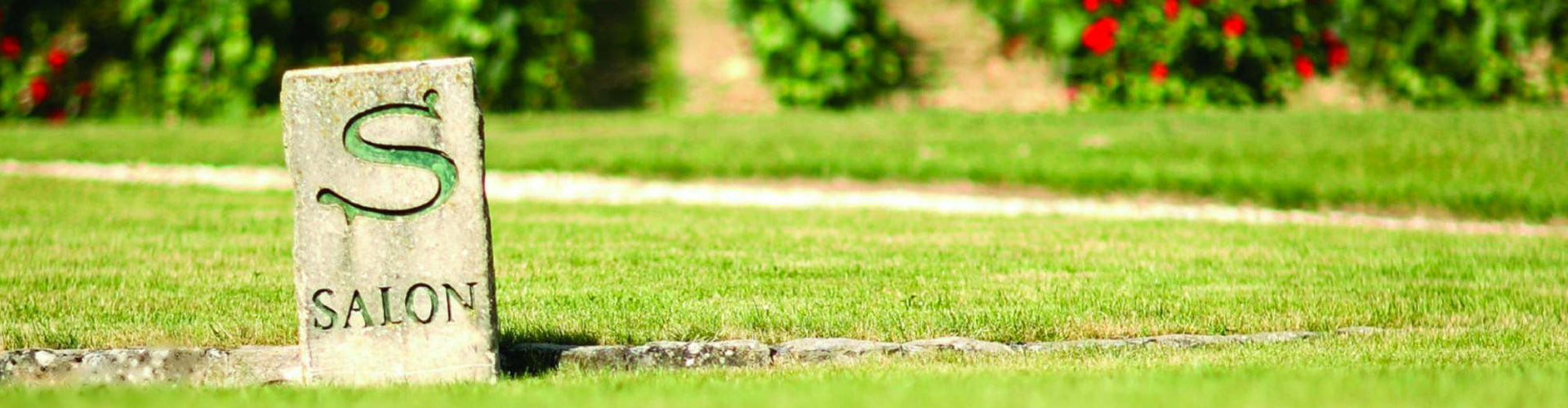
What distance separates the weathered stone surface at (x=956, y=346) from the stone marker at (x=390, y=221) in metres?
1.48

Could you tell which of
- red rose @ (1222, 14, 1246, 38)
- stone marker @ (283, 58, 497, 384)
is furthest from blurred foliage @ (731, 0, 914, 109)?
stone marker @ (283, 58, 497, 384)

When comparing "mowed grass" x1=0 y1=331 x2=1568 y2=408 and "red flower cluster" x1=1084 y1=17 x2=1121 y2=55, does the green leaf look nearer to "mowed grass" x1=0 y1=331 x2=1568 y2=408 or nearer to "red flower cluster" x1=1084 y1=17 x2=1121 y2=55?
"red flower cluster" x1=1084 y1=17 x2=1121 y2=55

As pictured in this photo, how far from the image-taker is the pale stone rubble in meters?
5.54

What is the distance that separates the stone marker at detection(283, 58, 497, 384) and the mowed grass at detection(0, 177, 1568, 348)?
65 centimetres

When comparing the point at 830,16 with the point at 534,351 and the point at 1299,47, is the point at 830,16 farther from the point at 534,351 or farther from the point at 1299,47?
the point at 534,351

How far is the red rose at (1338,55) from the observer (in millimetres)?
16578

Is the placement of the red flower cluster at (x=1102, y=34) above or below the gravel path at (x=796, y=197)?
above

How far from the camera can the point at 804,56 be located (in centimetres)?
1731

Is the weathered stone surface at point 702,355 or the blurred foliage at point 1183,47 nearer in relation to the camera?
the weathered stone surface at point 702,355

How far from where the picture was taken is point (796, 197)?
12.2 meters

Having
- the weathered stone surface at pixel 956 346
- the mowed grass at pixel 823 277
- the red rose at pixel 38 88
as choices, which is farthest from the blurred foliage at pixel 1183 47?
the weathered stone surface at pixel 956 346

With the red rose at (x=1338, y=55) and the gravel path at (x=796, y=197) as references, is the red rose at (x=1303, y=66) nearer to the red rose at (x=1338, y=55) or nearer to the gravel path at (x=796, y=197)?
the red rose at (x=1338, y=55)

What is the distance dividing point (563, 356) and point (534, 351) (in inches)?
4.8

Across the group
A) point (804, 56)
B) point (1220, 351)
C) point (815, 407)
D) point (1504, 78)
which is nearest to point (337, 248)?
point (815, 407)
